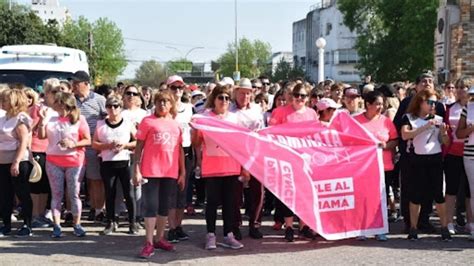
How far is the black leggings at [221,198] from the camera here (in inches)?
369

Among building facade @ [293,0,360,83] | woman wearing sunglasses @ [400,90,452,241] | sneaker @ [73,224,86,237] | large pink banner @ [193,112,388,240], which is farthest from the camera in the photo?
building facade @ [293,0,360,83]

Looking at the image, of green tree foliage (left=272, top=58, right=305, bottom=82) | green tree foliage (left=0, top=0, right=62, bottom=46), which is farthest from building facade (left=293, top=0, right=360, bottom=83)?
green tree foliage (left=0, top=0, right=62, bottom=46)

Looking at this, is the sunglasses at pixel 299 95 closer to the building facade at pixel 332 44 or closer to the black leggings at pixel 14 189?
the black leggings at pixel 14 189

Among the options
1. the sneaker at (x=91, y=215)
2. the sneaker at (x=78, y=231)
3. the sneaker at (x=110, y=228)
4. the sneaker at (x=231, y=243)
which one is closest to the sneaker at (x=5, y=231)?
the sneaker at (x=78, y=231)

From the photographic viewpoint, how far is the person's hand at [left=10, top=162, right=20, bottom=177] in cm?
991

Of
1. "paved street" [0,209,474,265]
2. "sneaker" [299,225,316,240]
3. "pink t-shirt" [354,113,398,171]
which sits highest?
"pink t-shirt" [354,113,398,171]

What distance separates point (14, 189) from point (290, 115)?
12.8ft

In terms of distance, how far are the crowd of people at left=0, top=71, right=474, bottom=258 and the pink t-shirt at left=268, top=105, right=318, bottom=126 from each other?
0.02m

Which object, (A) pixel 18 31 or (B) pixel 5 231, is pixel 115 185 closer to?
(B) pixel 5 231

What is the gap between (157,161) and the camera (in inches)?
352

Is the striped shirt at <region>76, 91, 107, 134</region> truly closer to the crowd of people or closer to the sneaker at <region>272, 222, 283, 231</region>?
the crowd of people

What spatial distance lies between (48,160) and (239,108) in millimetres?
2716

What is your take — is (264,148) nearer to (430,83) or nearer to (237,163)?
(237,163)

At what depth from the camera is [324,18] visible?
91625mm
